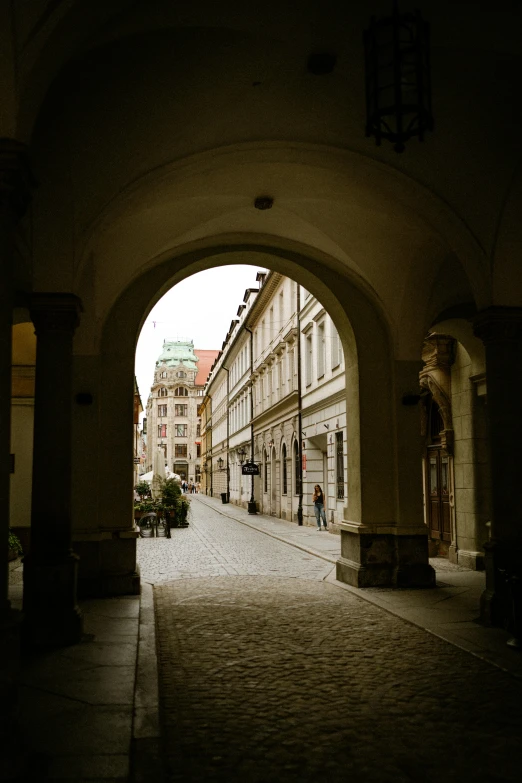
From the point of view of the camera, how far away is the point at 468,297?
13070 mm

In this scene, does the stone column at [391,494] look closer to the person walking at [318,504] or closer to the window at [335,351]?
the window at [335,351]

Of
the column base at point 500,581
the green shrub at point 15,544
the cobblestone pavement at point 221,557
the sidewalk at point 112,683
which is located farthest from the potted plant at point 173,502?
the column base at point 500,581

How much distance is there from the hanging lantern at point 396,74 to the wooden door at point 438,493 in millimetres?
11864

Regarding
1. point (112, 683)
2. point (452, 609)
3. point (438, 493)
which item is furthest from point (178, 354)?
point (112, 683)

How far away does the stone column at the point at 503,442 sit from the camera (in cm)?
878

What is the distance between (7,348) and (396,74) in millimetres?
3198

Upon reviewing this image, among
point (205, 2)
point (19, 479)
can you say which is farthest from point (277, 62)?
point (19, 479)

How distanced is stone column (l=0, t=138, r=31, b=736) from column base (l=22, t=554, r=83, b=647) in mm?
3326

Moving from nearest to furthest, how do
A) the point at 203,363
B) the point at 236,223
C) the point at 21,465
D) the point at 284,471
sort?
the point at 236,223 < the point at 21,465 < the point at 284,471 < the point at 203,363

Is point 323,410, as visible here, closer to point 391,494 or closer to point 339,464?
point 339,464

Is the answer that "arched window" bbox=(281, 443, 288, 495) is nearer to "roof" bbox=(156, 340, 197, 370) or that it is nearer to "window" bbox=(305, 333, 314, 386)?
"window" bbox=(305, 333, 314, 386)

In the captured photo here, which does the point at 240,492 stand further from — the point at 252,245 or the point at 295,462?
the point at 252,245

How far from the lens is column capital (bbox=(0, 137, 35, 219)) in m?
4.74

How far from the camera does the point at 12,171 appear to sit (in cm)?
476
